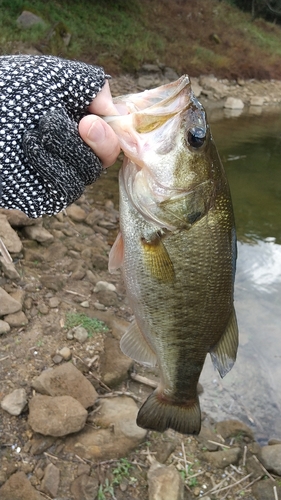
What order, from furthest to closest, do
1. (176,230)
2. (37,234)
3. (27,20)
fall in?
(27,20), (37,234), (176,230)

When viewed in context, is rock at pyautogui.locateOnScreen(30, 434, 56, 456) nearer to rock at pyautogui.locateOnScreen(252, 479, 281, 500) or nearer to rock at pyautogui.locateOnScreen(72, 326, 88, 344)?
rock at pyautogui.locateOnScreen(72, 326, 88, 344)

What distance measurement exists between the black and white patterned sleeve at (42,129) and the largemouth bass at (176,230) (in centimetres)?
19

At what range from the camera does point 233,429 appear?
12.8ft

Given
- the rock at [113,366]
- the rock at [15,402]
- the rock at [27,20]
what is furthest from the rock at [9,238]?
the rock at [27,20]

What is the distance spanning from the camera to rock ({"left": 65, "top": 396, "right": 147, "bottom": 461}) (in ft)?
10.5

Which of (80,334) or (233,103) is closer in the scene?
(80,334)

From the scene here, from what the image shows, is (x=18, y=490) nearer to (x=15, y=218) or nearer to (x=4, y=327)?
(x=4, y=327)

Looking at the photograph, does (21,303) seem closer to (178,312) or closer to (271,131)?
(178,312)

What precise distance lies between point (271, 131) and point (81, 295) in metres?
13.9

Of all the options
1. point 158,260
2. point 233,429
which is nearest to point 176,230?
point 158,260

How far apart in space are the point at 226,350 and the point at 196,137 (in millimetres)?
1170

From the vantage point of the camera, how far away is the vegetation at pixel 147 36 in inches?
578

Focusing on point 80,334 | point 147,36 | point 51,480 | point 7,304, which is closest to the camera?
point 51,480

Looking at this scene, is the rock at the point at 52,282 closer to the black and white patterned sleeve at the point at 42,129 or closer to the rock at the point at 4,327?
the rock at the point at 4,327
